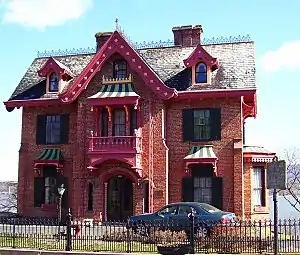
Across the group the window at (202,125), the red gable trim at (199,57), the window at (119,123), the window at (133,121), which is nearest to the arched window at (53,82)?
the window at (119,123)

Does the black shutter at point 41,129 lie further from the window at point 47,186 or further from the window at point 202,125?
the window at point 202,125

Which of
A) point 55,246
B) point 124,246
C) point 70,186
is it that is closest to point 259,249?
point 124,246

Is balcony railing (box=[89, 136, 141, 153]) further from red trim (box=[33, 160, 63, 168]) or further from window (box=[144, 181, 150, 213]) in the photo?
red trim (box=[33, 160, 63, 168])

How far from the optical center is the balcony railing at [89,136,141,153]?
2909 centimetres

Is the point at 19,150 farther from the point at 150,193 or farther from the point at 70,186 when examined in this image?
the point at 150,193

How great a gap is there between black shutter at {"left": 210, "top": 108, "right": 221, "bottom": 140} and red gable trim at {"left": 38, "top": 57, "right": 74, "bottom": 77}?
9.28 metres

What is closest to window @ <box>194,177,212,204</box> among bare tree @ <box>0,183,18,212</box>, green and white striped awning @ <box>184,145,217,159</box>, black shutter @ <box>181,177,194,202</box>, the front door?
black shutter @ <box>181,177,194,202</box>

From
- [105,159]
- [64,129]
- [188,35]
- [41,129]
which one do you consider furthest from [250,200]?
[41,129]

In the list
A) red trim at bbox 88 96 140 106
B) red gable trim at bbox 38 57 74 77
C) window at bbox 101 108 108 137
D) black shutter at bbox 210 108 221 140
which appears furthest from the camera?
red gable trim at bbox 38 57 74 77

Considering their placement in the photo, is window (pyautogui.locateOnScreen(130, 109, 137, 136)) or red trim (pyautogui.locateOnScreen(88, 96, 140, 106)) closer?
red trim (pyautogui.locateOnScreen(88, 96, 140, 106))

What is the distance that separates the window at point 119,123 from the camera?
3030cm

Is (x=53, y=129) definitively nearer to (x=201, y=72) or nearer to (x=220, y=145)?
(x=201, y=72)

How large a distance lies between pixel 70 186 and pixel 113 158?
3927 millimetres

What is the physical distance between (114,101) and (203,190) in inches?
263
